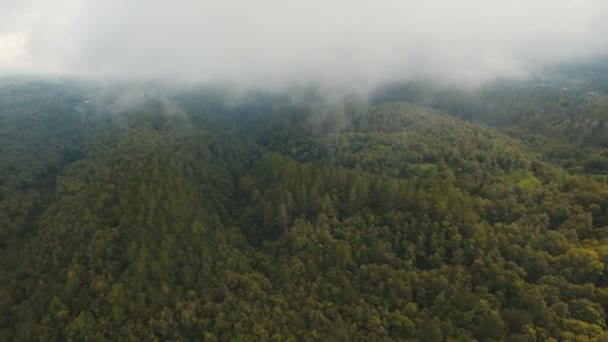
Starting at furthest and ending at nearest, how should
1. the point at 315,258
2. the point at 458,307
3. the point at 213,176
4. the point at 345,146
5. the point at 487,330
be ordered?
the point at 345,146 < the point at 213,176 < the point at 315,258 < the point at 458,307 < the point at 487,330

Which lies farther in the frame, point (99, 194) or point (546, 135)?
point (546, 135)

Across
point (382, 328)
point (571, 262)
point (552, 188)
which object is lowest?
point (382, 328)

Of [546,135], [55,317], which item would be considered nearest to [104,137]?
[55,317]

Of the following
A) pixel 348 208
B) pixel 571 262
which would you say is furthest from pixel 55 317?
pixel 571 262

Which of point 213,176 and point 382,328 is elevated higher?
point 213,176

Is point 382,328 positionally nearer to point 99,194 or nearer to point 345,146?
point 99,194

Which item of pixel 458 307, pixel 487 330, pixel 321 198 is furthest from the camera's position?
pixel 321 198

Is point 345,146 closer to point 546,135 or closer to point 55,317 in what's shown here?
point 546,135
